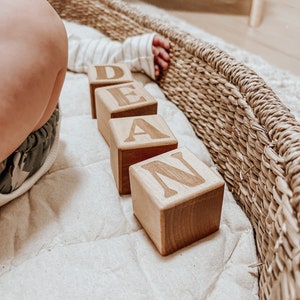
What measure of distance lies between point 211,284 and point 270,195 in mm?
134

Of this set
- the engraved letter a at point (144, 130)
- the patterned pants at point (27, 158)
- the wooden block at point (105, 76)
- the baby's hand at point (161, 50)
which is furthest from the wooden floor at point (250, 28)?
the patterned pants at point (27, 158)

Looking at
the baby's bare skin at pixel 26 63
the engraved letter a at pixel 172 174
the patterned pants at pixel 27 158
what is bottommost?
the patterned pants at pixel 27 158

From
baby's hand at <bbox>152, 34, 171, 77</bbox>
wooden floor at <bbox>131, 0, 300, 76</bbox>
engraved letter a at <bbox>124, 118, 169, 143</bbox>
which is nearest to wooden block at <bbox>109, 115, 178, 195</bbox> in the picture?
engraved letter a at <bbox>124, 118, 169, 143</bbox>

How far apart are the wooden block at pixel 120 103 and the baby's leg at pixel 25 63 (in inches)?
6.9

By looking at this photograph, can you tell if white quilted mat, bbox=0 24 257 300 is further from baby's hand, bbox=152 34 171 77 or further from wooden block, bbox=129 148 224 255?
baby's hand, bbox=152 34 171 77

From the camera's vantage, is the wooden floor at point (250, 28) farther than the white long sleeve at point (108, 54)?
Yes

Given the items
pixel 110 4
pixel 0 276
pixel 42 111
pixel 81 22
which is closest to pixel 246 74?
pixel 42 111

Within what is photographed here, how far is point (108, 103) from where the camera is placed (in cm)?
70

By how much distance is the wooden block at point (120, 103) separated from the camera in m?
0.69

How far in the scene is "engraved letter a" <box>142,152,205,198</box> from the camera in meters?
0.49

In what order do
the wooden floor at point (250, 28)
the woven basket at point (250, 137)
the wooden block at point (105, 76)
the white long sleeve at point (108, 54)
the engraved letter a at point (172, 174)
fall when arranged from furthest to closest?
the wooden floor at point (250, 28)
the white long sleeve at point (108, 54)
the wooden block at point (105, 76)
the engraved letter a at point (172, 174)
the woven basket at point (250, 137)

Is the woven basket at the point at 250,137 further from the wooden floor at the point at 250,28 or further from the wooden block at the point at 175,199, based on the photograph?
the wooden floor at the point at 250,28

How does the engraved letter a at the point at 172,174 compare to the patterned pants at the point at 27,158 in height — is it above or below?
above

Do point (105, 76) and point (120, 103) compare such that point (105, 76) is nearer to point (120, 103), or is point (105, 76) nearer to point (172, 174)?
point (120, 103)
